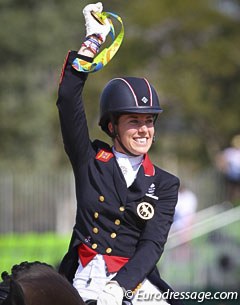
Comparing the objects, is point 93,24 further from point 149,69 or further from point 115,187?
point 149,69

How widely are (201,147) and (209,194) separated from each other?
10095 mm

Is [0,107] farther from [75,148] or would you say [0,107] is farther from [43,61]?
[75,148]

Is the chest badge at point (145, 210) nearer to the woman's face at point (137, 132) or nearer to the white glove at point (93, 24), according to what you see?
the woman's face at point (137, 132)

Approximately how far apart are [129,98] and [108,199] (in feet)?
1.86

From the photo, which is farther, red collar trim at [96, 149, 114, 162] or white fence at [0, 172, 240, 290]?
white fence at [0, 172, 240, 290]

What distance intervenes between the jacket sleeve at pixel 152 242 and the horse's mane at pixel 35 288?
585 millimetres

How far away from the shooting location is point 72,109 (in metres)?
5.07

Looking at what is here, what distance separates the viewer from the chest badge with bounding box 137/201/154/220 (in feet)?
16.8

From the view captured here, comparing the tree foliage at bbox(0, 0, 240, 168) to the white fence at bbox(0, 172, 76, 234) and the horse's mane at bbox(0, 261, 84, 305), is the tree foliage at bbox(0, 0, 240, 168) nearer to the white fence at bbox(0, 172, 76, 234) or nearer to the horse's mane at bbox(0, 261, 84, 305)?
the white fence at bbox(0, 172, 76, 234)

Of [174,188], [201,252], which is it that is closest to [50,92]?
[201,252]

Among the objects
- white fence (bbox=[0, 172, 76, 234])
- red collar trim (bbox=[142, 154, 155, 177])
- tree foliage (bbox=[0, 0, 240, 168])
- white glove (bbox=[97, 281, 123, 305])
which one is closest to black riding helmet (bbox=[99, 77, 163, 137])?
red collar trim (bbox=[142, 154, 155, 177])

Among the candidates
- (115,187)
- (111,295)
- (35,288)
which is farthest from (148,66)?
(35,288)

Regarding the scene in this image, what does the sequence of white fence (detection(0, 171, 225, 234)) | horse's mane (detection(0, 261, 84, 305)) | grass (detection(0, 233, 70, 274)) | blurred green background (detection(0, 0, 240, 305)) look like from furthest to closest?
blurred green background (detection(0, 0, 240, 305))
white fence (detection(0, 171, 225, 234))
grass (detection(0, 233, 70, 274))
horse's mane (detection(0, 261, 84, 305))

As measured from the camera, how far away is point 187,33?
28688 mm
